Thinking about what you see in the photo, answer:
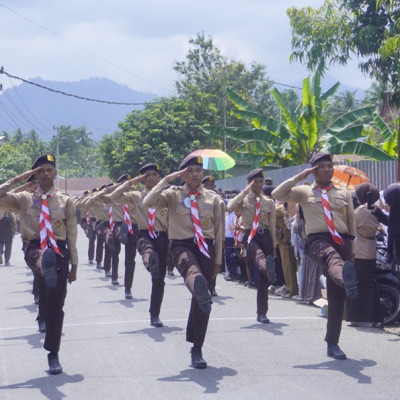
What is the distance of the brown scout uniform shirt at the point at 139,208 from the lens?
11.8m

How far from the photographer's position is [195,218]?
8641 mm

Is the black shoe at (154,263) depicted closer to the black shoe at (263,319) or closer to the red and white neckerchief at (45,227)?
the black shoe at (263,319)

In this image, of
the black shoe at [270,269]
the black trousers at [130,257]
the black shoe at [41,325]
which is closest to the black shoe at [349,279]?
the black shoe at [270,269]

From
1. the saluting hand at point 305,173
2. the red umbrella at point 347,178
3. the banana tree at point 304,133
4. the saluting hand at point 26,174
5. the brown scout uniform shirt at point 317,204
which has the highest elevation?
the banana tree at point 304,133

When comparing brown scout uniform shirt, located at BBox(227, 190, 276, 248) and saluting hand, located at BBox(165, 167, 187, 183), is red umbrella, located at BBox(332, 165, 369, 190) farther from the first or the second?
saluting hand, located at BBox(165, 167, 187, 183)

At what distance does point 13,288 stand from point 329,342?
10.1 meters

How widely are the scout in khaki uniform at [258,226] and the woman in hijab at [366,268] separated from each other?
1.24 metres

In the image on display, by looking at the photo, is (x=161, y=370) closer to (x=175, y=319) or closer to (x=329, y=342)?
(x=329, y=342)

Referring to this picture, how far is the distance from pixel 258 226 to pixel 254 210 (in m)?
0.28

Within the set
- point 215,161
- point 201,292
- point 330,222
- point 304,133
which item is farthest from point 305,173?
point 304,133

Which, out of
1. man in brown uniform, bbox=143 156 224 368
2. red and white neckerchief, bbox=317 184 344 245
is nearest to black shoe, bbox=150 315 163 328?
man in brown uniform, bbox=143 156 224 368

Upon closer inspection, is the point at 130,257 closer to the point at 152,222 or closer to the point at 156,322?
the point at 152,222

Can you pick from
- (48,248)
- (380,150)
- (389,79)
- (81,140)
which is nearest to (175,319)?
(48,248)

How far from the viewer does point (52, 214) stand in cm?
840
